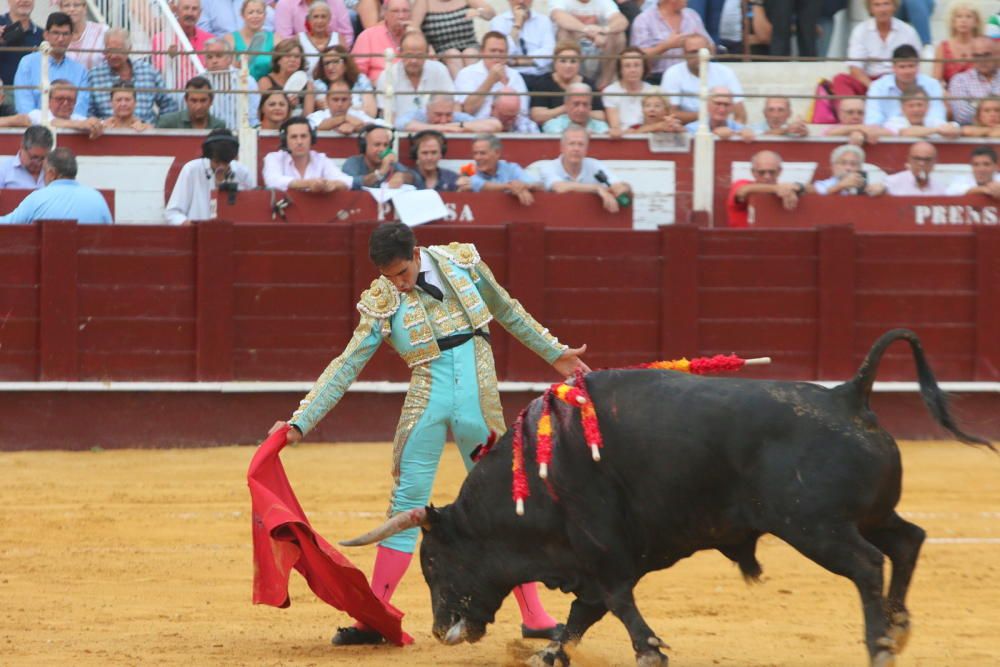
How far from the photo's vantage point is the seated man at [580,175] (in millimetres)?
9812

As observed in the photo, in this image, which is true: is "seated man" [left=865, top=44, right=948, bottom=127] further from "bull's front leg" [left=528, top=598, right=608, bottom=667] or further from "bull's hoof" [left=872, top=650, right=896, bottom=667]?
"bull's hoof" [left=872, top=650, right=896, bottom=667]

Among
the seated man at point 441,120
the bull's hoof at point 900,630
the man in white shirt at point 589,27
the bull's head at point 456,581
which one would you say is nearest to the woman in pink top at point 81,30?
the seated man at point 441,120

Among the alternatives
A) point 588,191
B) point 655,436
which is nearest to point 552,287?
point 588,191

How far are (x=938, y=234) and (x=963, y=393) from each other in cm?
94

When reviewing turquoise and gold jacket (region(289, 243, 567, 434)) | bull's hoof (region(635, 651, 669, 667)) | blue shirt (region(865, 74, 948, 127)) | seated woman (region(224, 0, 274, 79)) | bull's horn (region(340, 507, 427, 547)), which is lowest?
bull's hoof (region(635, 651, 669, 667))

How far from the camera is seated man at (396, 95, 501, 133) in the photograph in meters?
9.93

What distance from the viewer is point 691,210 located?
1013 centimetres

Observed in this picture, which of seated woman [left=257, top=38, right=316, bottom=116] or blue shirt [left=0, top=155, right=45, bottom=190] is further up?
seated woman [left=257, top=38, right=316, bottom=116]

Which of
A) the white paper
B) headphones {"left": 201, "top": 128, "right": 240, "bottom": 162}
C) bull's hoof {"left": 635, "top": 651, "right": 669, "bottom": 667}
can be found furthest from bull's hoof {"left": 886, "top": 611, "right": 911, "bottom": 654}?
headphones {"left": 201, "top": 128, "right": 240, "bottom": 162}

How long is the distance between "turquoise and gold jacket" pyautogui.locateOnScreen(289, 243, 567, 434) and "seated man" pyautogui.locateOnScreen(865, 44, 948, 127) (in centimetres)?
576

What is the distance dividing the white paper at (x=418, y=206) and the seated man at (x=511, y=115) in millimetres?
808

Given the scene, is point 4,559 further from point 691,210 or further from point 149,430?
point 691,210

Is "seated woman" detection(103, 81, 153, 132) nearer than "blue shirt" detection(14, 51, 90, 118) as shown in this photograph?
Yes

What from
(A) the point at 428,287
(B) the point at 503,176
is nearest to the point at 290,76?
(B) the point at 503,176
